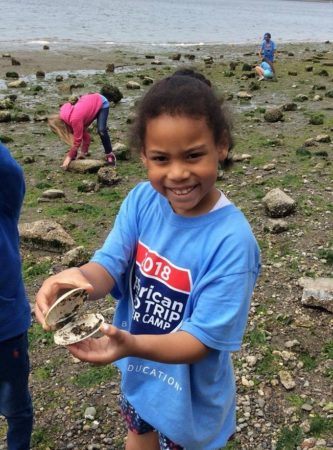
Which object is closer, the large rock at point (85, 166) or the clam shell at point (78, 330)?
the clam shell at point (78, 330)

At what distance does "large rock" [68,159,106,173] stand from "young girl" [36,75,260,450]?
709cm

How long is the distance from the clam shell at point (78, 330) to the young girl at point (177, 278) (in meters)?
0.03

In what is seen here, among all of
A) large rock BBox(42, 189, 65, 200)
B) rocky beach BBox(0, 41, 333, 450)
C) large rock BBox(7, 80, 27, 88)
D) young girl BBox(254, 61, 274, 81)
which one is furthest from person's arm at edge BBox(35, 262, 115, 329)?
young girl BBox(254, 61, 274, 81)

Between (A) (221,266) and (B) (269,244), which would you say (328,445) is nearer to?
(A) (221,266)

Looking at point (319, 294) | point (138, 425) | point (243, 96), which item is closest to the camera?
point (138, 425)

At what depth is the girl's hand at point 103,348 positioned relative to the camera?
1.71 metres

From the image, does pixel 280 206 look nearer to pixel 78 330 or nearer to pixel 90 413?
pixel 90 413

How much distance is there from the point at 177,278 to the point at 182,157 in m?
0.51

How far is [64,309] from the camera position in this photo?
1.90m

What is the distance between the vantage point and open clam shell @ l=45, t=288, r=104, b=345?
5.78 feet

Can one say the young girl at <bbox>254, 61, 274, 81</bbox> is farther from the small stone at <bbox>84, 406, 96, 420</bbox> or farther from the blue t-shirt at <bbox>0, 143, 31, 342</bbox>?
the blue t-shirt at <bbox>0, 143, 31, 342</bbox>

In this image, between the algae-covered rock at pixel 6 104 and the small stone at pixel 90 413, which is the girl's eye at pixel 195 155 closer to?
the small stone at pixel 90 413

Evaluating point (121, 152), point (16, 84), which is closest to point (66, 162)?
point (121, 152)

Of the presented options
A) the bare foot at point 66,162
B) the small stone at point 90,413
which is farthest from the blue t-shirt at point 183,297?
Result: the bare foot at point 66,162
